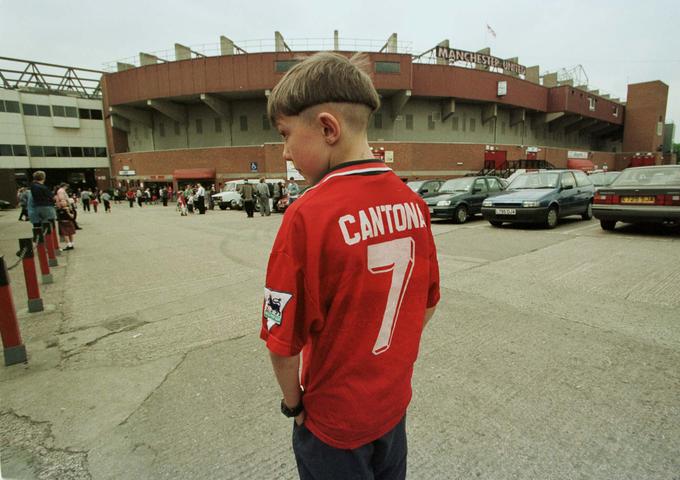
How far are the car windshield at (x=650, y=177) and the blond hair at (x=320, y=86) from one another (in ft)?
33.6

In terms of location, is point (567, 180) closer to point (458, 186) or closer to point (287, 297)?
point (458, 186)

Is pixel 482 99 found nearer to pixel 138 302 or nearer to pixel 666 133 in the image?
pixel 138 302

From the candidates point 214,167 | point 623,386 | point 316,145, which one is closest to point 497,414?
point 623,386

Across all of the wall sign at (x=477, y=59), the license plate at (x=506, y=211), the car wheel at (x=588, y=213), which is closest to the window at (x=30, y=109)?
the wall sign at (x=477, y=59)

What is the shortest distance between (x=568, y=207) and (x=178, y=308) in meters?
10.9

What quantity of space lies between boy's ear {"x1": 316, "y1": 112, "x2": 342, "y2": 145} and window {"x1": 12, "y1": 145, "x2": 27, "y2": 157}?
189 ft

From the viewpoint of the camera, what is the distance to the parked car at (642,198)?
26.7 feet

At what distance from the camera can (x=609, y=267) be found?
609cm

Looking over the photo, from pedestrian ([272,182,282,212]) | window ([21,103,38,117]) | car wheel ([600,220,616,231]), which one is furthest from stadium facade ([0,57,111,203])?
car wheel ([600,220,616,231])

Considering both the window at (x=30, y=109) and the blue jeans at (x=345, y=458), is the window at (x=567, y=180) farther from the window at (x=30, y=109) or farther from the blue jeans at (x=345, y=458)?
the window at (x=30, y=109)

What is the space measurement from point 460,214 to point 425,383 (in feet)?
34.2

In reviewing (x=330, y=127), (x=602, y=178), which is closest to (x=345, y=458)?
(x=330, y=127)

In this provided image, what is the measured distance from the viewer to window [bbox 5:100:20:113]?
1682 inches

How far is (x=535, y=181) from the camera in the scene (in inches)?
453
